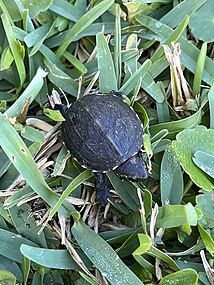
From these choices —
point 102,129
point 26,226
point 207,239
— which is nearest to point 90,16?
point 102,129

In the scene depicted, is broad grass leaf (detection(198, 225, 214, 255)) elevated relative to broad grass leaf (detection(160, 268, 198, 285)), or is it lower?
elevated

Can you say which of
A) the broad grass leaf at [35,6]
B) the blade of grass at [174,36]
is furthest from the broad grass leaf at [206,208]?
the broad grass leaf at [35,6]

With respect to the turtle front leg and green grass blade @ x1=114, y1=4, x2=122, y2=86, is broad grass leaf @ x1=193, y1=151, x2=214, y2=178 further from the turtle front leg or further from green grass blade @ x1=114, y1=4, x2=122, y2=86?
green grass blade @ x1=114, y1=4, x2=122, y2=86

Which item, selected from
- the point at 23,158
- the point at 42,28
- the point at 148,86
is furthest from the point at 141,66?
the point at 23,158

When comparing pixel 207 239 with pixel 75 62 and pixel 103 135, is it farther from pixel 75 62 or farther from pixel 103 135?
pixel 75 62

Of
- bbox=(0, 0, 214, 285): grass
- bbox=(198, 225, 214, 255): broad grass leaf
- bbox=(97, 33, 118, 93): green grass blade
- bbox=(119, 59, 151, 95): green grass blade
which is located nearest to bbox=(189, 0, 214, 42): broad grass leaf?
bbox=(0, 0, 214, 285): grass

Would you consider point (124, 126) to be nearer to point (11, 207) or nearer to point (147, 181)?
point (147, 181)
